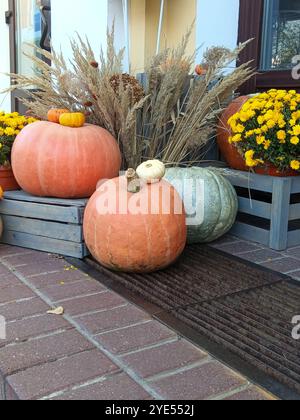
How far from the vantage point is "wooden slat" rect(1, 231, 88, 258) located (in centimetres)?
251

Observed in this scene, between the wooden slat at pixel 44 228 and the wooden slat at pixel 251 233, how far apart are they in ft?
3.32

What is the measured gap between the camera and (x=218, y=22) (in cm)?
357

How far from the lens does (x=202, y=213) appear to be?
2.67 meters

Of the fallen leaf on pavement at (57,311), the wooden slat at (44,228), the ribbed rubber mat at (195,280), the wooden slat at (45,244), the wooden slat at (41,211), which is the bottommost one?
the fallen leaf on pavement at (57,311)

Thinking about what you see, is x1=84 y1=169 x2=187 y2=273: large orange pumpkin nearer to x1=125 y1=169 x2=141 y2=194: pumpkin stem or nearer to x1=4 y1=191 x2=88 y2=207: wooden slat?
x1=125 y1=169 x2=141 y2=194: pumpkin stem

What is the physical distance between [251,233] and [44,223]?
123cm

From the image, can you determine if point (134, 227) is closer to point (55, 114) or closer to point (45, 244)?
point (45, 244)

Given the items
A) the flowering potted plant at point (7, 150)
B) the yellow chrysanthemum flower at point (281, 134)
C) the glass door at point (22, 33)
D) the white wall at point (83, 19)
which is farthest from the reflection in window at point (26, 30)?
the yellow chrysanthemum flower at point (281, 134)

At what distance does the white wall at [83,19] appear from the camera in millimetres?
3742

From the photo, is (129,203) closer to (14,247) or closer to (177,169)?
(177,169)

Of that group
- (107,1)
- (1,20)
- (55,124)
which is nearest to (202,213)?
(55,124)

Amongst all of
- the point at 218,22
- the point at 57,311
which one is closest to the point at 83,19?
the point at 218,22

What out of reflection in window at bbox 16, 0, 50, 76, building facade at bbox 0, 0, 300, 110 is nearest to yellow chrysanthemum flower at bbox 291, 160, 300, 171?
building facade at bbox 0, 0, 300, 110

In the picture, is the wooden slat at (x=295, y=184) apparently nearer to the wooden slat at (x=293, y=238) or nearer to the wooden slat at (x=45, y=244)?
the wooden slat at (x=293, y=238)
